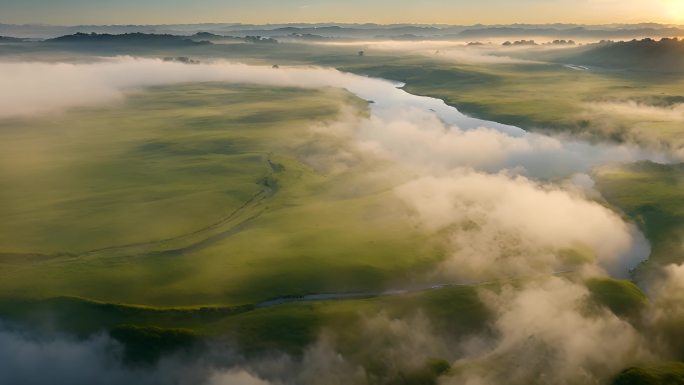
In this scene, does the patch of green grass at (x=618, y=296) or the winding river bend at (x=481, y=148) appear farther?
the winding river bend at (x=481, y=148)

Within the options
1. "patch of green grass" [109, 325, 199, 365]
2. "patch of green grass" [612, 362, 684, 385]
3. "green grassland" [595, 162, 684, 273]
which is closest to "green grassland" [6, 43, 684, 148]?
"green grassland" [595, 162, 684, 273]

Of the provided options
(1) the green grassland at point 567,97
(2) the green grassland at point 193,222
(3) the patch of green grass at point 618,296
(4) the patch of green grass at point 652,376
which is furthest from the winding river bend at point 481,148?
(4) the patch of green grass at point 652,376

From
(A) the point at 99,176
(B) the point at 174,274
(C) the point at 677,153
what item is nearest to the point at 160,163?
(A) the point at 99,176

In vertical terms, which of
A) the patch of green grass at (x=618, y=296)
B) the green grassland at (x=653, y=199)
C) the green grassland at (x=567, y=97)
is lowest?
the patch of green grass at (x=618, y=296)

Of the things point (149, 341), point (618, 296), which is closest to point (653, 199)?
point (618, 296)

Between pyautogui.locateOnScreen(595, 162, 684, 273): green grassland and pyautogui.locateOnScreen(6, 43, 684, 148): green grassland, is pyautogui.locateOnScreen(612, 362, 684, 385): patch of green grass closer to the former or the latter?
pyautogui.locateOnScreen(595, 162, 684, 273): green grassland

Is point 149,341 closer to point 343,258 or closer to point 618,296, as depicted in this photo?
point 343,258

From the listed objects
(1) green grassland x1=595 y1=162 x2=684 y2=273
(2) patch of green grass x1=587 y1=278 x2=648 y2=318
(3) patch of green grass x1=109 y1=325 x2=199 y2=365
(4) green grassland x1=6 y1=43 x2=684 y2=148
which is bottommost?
(3) patch of green grass x1=109 y1=325 x2=199 y2=365

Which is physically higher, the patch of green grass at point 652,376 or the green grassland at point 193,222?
the green grassland at point 193,222

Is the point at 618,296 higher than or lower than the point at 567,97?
lower

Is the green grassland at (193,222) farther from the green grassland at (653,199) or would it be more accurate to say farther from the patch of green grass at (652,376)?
the green grassland at (653,199)

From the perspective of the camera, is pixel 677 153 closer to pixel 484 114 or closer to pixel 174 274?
pixel 484 114
